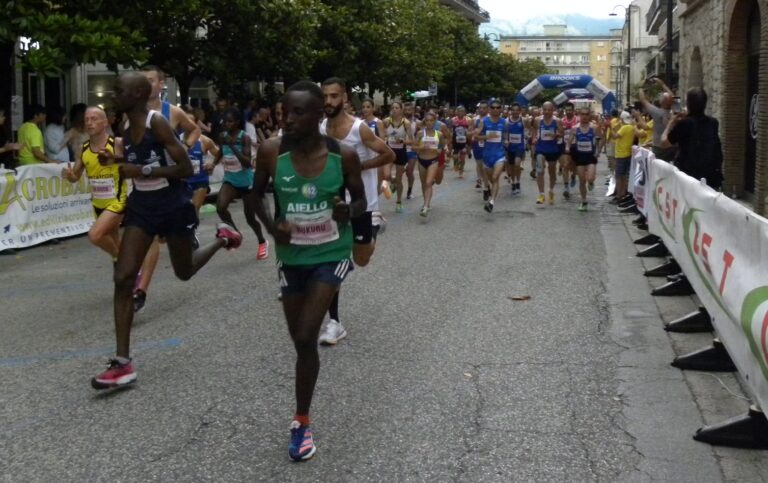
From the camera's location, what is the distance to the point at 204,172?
11281mm

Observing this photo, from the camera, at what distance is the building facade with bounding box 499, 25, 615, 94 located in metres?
189

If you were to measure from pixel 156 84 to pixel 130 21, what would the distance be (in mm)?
7951

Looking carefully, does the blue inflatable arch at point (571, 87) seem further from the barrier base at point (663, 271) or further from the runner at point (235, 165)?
the barrier base at point (663, 271)

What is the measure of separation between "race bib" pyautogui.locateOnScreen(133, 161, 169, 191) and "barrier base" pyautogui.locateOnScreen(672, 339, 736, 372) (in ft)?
11.3

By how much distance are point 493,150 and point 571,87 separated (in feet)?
80.6

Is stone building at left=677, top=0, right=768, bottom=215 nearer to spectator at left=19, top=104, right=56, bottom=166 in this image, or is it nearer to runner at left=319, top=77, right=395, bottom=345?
runner at left=319, top=77, right=395, bottom=345

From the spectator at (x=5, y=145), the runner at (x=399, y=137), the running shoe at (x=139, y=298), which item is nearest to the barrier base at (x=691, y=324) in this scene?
the running shoe at (x=139, y=298)

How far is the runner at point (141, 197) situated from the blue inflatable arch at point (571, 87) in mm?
27683

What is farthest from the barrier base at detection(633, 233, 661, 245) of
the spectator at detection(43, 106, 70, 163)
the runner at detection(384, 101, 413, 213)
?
the spectator at detection(43, 106, 70, 163)

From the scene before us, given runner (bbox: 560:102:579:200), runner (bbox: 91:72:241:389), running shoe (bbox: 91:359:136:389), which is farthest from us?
runner (bbox: 560:102:579:200)

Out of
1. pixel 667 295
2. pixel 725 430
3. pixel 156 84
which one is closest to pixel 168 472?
pixel 725 430

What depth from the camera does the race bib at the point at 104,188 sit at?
7.91 metres

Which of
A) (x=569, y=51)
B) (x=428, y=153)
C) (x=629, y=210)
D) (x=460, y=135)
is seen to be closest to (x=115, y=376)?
(x=428, y=153)

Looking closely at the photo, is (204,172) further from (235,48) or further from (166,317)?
(235,48)
